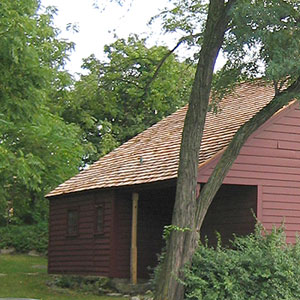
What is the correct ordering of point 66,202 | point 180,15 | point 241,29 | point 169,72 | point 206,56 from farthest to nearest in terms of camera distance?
point 169,72
point 66,202
point 180,15
point 206,56
point 241,29

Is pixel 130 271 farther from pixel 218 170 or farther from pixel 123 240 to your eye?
pixel 218 170

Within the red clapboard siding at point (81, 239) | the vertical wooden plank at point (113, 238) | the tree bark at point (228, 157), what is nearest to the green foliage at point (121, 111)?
the red clapboard siding at point (81, 239)

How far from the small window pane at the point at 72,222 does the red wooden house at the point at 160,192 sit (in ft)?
0.11

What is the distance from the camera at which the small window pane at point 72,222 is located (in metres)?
24.8

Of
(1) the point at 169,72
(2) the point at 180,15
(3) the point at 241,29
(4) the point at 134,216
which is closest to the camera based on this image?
(3) the point at 241,29

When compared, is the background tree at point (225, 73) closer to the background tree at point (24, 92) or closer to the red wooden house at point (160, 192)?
the red wooden house at point (160, 192)

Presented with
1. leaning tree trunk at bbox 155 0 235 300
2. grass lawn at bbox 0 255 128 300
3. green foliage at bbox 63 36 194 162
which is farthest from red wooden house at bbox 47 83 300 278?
green foliage at bbox 63 36 194 162

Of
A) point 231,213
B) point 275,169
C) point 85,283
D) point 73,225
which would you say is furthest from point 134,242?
point 275,169

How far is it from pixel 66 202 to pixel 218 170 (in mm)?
9308

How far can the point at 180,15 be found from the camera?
731 inches

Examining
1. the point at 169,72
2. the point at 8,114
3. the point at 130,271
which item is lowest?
the point at 130,271

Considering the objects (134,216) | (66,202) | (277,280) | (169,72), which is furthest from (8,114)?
(169,72)

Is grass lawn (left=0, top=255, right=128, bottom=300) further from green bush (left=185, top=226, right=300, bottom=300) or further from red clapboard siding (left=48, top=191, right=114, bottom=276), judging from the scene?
green bush (left=185, top=226, right=300, bottom=300)

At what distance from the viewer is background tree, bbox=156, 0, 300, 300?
15.8m
